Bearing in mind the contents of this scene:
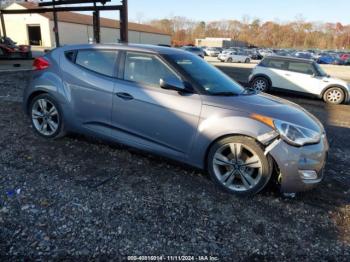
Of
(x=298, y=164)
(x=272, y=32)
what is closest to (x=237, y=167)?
(x=298, y=164)

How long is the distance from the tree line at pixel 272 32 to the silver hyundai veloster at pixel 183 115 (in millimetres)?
102018

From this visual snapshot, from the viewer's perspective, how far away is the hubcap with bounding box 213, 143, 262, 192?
3.30 metres

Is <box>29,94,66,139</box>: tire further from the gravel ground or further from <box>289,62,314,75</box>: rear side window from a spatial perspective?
<box>289,62,314,75</box>: rear side window

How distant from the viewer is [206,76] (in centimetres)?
396

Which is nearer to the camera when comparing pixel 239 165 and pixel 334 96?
pixel 239 165

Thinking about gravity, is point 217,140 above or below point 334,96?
above

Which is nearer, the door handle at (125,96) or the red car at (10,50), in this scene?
the door handle at (125,96)

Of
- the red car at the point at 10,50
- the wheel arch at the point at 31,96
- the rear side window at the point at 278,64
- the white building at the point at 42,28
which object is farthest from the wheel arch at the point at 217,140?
the white building at the point at 42,28

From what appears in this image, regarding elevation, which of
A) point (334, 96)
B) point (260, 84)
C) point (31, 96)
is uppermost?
point (31, 96)

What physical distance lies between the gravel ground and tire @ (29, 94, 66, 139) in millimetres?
325

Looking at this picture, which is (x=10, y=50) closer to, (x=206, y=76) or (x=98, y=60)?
(x=98, y=60)

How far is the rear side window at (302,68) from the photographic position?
1112 cm

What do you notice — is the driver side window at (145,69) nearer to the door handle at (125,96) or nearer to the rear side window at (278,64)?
the door handle at (125,96)

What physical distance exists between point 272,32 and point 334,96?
114946mm
